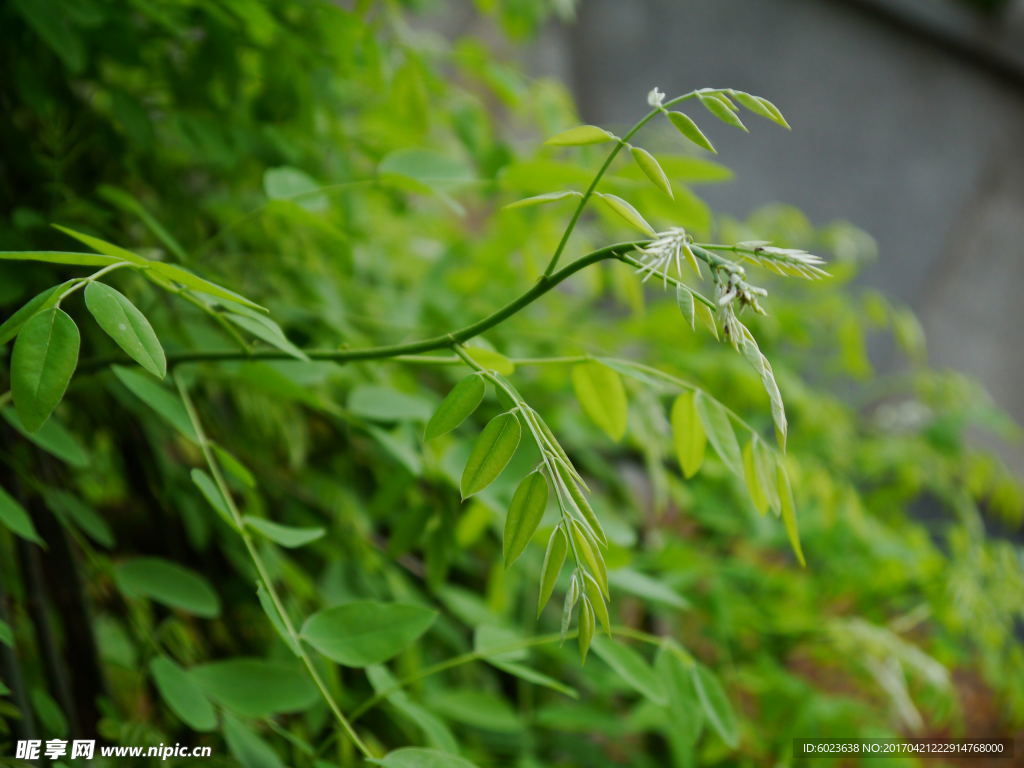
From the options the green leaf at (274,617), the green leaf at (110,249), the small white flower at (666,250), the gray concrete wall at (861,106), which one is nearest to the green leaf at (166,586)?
the green leaf at (274,617)

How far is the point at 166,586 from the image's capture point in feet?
1.44

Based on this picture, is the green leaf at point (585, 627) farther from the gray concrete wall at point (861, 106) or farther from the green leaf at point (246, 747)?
the gray concrete wall at point (861, 106)

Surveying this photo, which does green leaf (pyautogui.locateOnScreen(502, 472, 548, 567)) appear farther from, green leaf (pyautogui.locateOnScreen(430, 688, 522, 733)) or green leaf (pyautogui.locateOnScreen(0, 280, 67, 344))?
green leaf (pyautogui.locateOnScreen(430, 688, 522, 733))

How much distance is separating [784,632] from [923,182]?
5.19 ft

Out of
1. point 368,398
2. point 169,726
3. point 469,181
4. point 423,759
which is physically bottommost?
point 169,726

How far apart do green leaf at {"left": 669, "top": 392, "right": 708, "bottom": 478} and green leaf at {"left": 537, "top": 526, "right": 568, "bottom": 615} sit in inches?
4.7

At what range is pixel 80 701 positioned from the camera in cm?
50

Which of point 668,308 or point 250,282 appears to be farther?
point 668,308

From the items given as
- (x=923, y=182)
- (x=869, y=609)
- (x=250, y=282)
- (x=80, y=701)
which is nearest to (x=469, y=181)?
(x=250, y=282)

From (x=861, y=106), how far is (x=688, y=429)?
6.17 ft

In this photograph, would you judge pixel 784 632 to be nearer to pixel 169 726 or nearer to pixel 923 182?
pixel 169 726

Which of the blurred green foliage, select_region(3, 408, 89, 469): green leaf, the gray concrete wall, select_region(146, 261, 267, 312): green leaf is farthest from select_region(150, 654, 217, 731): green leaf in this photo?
the gray concrete wall

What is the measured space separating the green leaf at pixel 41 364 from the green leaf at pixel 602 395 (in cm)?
21

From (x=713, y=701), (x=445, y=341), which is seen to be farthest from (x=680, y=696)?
(x=445, y=341)
